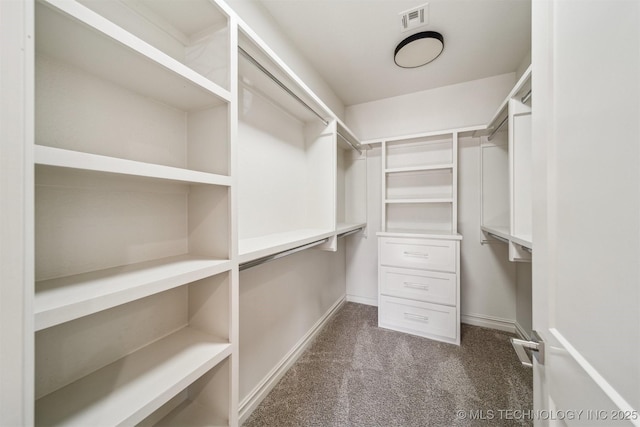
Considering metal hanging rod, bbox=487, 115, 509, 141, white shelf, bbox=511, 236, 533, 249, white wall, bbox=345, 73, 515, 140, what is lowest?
white shelf, bbox=511, 236, 533, 249

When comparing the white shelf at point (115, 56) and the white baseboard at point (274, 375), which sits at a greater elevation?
the white shelf at point (115, 56)

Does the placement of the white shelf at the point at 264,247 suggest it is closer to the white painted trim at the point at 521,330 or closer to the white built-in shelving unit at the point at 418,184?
the white built-in shelving unit at the point at 418,184

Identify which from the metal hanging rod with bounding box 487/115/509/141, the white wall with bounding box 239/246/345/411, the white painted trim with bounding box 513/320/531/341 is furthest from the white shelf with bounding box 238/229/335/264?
the white painted trim with bounding box 513/320/531/341

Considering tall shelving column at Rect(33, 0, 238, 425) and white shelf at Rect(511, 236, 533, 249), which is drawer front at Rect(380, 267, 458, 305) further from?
tall shelving column at Rect(33, 0, 238, 425)

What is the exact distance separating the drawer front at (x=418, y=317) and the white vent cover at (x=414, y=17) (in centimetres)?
222

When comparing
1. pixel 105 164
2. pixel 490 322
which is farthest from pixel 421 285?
pixel 105 164

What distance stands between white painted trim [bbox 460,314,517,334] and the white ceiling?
242cm

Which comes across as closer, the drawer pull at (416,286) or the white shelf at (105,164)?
the white shelf at (105,164)

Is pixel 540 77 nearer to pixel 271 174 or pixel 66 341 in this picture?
pixel 271 174

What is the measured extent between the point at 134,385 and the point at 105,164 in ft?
2.00

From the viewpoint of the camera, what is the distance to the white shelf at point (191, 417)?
2.65ft

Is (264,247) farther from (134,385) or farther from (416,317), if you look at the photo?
(416,317)

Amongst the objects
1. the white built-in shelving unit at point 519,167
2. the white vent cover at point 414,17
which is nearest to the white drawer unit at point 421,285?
the white built-in shelving unit at point 519,167

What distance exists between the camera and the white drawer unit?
195 centimetres
